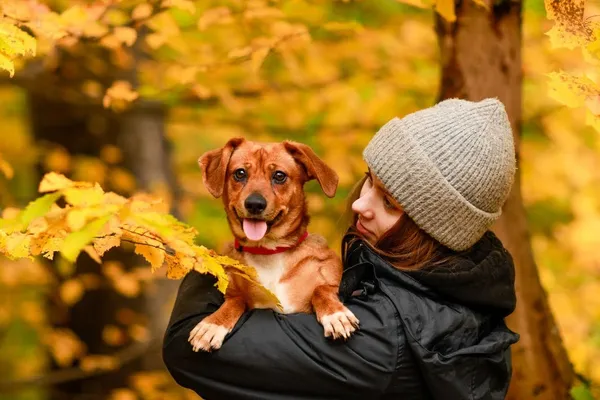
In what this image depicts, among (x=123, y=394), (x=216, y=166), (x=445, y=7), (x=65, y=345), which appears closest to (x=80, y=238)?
(x=216, y=166)

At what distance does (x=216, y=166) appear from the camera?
9.54 feet

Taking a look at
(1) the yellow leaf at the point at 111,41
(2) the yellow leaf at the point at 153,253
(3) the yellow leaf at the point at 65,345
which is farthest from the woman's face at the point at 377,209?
(3) the yellow leaf at the point at 65,345

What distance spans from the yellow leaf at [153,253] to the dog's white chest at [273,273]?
1.83 ft

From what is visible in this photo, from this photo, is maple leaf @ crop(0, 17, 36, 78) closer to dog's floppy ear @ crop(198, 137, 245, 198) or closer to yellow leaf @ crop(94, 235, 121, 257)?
yellow leaf @ crop(94, 235, 121, 257)

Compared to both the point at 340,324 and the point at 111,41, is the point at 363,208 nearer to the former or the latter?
the point at 340,324

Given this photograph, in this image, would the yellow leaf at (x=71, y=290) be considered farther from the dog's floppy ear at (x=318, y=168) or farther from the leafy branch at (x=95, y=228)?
the leafy branch at (x=95, y=228)

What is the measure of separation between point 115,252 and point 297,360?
3714mm

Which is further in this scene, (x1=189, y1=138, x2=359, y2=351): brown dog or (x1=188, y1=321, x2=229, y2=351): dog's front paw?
(x1=189, y1=138, x2=359, y2=351): brown dog

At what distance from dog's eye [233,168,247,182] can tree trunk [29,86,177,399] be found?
3.05m

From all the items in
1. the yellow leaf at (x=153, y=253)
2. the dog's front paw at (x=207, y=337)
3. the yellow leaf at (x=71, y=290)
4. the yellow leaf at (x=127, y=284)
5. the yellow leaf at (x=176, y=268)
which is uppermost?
the yellow leaf at (x=153, y=253)

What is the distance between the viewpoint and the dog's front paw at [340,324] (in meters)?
2.41

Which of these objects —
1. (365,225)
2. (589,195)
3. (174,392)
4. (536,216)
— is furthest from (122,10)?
(589,195)

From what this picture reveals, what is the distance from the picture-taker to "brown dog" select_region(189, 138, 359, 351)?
109 inches

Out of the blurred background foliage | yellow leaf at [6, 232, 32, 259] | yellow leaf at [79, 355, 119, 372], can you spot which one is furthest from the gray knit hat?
yellow leaf at [79, 355, 119, 372]
